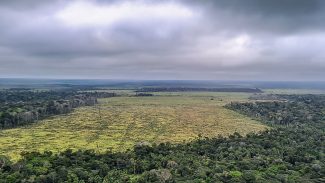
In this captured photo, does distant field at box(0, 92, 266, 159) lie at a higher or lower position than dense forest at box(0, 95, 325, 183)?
lower

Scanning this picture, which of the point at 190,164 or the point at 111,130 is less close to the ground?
the point at 190,164

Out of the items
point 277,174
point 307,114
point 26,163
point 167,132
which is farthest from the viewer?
point 307,114

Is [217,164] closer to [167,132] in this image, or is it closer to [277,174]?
[277,174]

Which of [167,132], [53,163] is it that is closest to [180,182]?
[53,163]

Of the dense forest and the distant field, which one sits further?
the distant field

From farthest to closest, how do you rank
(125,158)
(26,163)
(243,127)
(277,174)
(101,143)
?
(243,127)
(101,143)
(125,158)
(26,163)
(277,174)

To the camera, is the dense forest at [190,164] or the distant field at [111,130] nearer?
the dense forest at [190,164]

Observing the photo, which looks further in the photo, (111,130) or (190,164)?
(111,130)

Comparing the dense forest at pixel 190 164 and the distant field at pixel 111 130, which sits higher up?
the dense forest at pixel 190 164
